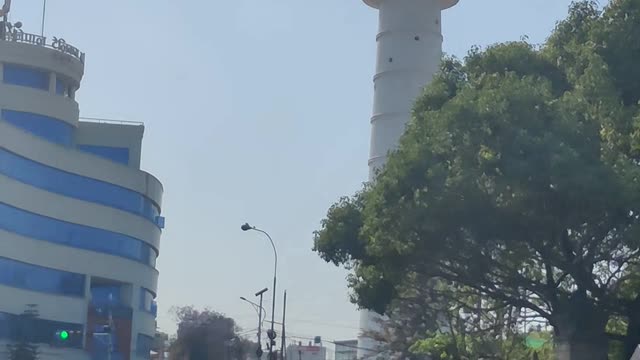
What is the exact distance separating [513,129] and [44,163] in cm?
4095

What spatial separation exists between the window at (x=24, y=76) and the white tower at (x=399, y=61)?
694 inches

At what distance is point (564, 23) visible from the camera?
28.8m

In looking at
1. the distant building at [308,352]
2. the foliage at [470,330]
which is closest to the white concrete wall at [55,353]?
the foliage at [470,330]

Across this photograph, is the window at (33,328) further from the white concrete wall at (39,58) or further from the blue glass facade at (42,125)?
the white concrete wall at (39,58)

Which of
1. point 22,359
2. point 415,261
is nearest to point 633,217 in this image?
point 415,261

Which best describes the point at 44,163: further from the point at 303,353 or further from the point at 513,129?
the point at 303,353

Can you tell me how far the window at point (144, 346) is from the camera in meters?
69.3

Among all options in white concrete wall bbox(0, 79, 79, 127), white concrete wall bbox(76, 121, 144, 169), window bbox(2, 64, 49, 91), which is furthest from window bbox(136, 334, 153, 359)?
window bbox(2, 64, 49, 91)

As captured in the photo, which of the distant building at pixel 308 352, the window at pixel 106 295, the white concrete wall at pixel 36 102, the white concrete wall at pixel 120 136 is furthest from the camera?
the distant building at pixel 308 352

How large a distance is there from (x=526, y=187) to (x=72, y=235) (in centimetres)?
4183

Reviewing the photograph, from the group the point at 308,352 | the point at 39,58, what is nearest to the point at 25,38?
the point at 39,58

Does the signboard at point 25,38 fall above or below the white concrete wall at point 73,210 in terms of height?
above

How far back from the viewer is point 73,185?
63781 millimetres

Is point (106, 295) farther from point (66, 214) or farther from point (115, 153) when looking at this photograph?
point (115, 153)
